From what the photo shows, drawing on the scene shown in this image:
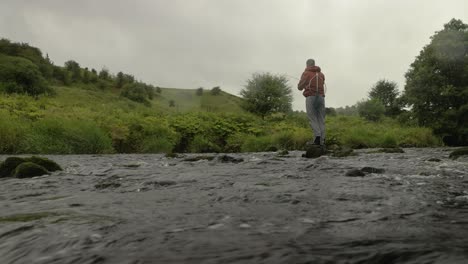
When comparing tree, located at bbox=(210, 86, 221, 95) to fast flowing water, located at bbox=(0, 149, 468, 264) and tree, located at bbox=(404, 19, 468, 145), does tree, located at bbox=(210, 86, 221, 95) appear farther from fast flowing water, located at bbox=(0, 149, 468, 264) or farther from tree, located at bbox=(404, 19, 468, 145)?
fast flowing water, located at bbox=(0, 149, 468, 264)

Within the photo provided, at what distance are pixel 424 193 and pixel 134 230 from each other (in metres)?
3.25

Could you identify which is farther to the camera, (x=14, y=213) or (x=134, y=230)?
(x=14, y=213)

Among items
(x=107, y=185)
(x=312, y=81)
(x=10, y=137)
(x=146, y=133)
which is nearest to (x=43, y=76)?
(x=146, y=133)

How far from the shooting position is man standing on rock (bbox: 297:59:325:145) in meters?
13.0

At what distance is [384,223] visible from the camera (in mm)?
3016

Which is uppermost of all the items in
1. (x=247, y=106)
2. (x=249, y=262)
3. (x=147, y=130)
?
(x=247, y=106)

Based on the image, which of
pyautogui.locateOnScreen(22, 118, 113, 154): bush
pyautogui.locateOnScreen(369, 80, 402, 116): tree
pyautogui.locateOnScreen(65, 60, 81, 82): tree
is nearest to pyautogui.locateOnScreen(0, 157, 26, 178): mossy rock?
pyautogui.locateOnScreen(22, 118, 113, 154): bush

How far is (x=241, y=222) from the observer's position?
3.14 m

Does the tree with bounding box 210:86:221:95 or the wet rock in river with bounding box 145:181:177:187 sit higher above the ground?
the tree with bounding box 210:86:221:95

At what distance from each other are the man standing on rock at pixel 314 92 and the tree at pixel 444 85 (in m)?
12.9

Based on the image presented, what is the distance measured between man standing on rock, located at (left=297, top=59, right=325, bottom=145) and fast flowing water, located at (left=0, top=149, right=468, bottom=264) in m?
7.70

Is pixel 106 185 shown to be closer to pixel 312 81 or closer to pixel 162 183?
pixel 162 183

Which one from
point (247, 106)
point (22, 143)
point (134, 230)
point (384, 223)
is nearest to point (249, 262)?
point (134, 230)

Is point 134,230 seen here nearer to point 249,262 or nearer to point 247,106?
point 249,262
